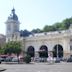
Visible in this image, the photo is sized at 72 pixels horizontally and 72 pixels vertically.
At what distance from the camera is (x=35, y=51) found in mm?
103625

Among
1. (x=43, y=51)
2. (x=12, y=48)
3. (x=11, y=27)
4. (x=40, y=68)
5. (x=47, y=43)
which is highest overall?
(x=11, y=27)

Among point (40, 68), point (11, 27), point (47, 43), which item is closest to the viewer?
point (40, 68)

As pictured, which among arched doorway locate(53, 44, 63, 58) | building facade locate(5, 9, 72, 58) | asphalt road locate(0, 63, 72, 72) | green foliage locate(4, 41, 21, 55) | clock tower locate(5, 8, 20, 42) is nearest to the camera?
asphalt road locate(0, 63, 72, 72)

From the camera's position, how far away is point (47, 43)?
→ 101 meters

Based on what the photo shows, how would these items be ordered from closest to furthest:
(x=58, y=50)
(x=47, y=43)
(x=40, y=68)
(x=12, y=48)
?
(x=40, y=68) < (x=12, y=48) < (x=58, y=50) < (x=47, y=43)

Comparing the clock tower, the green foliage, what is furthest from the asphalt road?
the clock tower

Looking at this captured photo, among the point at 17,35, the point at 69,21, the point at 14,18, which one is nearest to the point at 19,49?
the point at 17,35

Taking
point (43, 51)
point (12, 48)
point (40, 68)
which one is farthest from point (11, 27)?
point (40, 68)

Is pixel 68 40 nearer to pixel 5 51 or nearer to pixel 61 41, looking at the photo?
pixel 61 41

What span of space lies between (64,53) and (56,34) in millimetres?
6871

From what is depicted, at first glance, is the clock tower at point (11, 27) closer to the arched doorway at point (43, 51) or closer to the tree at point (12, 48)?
the arched doorway at point (43, 51)

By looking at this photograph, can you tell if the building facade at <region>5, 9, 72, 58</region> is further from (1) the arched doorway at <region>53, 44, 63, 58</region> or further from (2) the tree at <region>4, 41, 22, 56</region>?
(2) the tree at <region>4, 41, 22, 56</region>

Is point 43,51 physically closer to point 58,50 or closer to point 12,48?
point 58,50

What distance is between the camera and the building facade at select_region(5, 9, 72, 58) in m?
93.4
